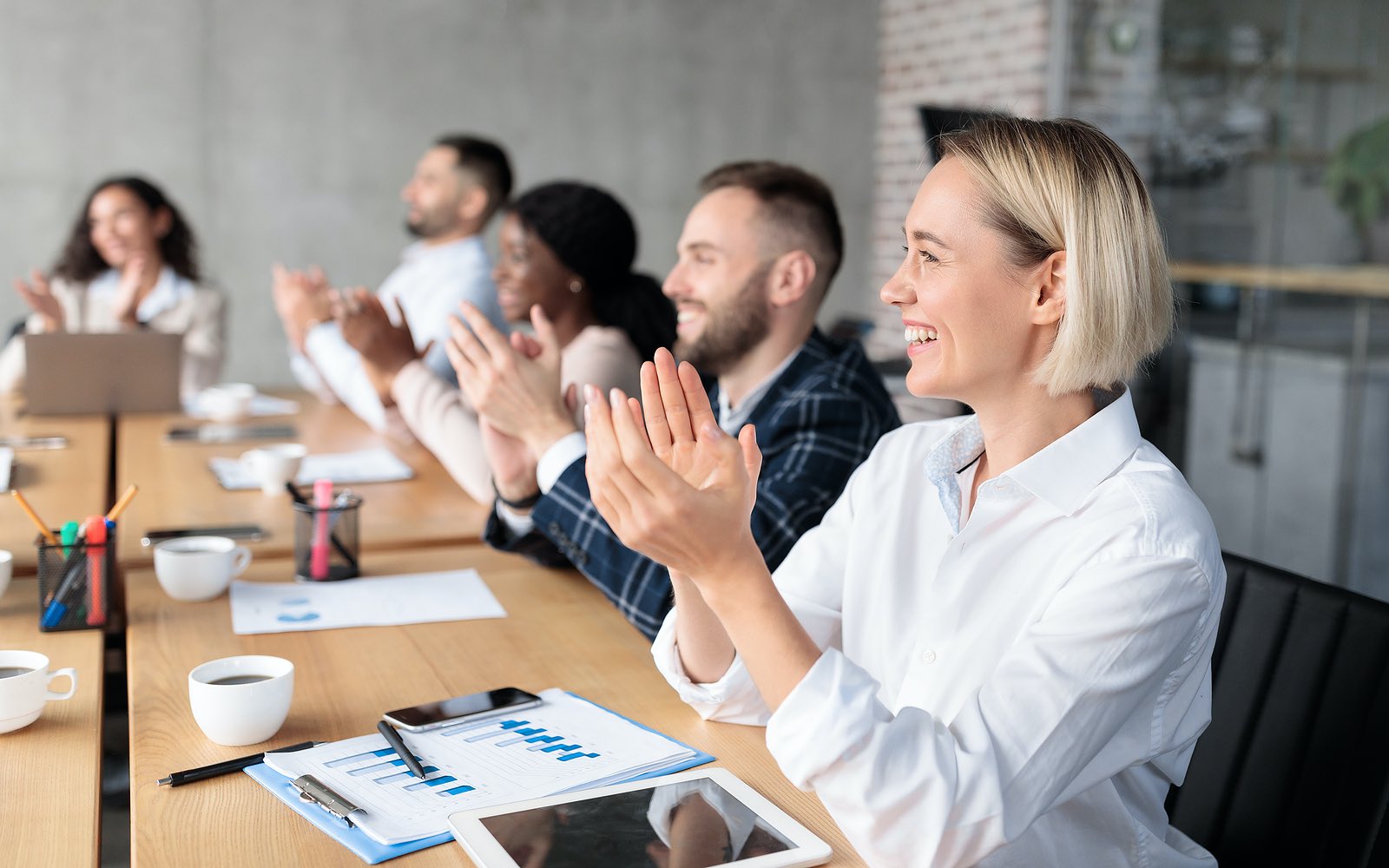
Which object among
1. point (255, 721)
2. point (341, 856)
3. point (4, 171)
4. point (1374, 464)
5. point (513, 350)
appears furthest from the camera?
point (4, 171)

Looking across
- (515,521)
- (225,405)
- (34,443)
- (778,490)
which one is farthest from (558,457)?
(225,405)

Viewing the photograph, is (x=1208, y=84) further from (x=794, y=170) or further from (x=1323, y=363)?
(x=794, y=170)

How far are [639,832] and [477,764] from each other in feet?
0.72

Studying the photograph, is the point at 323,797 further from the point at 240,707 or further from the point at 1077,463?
the point at 1077,463

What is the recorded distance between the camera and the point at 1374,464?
3.65 m

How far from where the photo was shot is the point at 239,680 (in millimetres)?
1353

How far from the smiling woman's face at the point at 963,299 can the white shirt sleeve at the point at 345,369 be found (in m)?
2.09

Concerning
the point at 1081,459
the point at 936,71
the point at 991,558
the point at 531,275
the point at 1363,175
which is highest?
the point at 936,71

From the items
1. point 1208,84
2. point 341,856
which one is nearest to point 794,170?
point 341,856

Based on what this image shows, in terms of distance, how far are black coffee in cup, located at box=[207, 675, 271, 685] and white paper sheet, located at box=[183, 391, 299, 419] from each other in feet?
7.20

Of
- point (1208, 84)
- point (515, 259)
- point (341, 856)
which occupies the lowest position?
point (341, 856)

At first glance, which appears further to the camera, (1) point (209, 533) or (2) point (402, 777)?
(1) point (209, 533)

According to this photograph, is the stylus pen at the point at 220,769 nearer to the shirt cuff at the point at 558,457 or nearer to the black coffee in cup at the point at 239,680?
the black coffee in cup at the point at 239,680

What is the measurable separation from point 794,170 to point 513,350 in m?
0.63
